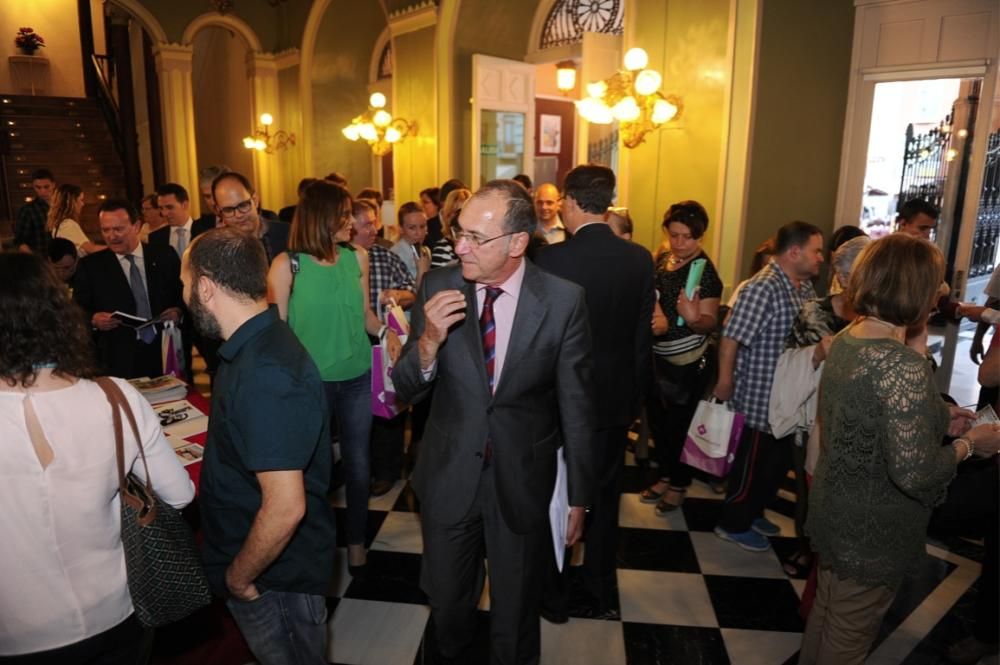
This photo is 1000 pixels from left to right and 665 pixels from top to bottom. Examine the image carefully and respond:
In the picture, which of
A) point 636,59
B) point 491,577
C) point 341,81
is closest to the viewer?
point 491,577

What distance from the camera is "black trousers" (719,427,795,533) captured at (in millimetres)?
3361

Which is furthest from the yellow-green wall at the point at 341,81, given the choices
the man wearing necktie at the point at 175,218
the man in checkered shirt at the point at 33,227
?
the man wearing necktie at the point at 175,218

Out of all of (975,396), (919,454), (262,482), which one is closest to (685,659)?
(919,454)

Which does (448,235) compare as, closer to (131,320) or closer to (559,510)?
(131,320)

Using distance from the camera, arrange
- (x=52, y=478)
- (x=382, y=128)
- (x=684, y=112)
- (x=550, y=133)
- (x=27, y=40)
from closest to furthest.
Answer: (x=52, y=478), (x=684, y=112), (x=382, y=128), (x=550, y=133), (x=27, y=40)

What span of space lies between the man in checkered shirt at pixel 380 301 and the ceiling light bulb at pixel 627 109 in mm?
2712

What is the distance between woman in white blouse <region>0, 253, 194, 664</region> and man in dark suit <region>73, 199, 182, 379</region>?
8.22ft

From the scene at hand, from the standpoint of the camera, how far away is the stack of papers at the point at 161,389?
2879 millimetres

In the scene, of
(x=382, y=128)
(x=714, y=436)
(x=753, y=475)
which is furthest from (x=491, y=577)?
(x=382, y=128)

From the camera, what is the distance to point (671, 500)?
12.6 feet

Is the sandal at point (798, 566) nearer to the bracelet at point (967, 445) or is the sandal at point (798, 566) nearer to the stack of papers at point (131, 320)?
the bracelet at point (967, 445)

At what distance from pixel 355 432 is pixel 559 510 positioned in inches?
47.2

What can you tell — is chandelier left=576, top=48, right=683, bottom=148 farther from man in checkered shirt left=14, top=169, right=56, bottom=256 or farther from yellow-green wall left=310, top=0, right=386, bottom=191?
yellow-green wall left=310, top=0, right=386, bottom=191

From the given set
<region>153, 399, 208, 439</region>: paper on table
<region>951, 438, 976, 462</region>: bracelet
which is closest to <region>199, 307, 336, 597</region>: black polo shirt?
<region>153, 399, 208, 439</region>: paper on table
